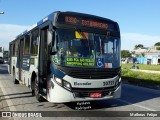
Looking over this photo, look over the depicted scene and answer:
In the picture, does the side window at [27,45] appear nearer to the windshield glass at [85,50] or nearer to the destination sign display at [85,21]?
the destination sign display at [85,21]

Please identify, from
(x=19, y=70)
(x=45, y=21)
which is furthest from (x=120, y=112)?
(x=19, y=70)

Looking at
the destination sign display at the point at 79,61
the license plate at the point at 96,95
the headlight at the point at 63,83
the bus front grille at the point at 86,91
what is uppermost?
the destination sign display at the point at 79,61

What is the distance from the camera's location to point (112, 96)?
10.4m

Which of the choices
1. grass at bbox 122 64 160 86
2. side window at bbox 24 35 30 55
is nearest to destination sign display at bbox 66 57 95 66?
side window at bbox 24 35 30 55

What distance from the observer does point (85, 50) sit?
9.90 m

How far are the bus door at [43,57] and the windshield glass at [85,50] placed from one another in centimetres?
109

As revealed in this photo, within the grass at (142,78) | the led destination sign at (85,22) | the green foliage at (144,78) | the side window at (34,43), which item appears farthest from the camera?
the green foliage at (144,78)

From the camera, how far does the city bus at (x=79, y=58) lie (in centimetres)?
958

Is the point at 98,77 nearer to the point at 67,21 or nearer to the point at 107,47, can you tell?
the point at 107,47

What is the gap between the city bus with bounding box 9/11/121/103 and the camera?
377 inches

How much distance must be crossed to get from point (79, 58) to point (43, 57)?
174 cm

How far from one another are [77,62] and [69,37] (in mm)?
790

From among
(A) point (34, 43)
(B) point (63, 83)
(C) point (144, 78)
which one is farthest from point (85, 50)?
(C) point (144, 78)

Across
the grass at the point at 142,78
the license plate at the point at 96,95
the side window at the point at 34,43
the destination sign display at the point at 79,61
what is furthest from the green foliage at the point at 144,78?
the destination sign display at the point at 79,61
